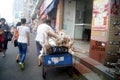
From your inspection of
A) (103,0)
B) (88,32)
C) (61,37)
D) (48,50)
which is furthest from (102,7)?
(88,32)

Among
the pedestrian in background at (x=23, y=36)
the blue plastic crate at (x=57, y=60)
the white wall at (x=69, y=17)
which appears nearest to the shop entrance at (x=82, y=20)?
the white wall at (x=69, y=17)

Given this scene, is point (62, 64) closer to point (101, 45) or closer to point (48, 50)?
point (48, 50)

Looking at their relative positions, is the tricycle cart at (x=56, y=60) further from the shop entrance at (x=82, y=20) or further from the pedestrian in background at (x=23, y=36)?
the shop entrance at (x=82, y=20)

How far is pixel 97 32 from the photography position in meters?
7.92

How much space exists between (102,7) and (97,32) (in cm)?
92

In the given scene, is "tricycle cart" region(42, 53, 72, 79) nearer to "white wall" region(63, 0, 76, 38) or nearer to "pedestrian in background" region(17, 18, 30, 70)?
"pedestrian in background" region(17, 18, 30, 70)

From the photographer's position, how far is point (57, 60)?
23.7ft

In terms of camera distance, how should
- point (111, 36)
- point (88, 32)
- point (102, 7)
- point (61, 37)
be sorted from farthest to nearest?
1. point (88, 32)
2. point (61, 37)
3. point (102, 7)
4. point (111, 36)

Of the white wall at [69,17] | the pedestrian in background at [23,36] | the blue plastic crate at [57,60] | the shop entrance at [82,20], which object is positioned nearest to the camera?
the blue plastic crate at [57,60]

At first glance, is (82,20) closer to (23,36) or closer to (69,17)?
(69,17)

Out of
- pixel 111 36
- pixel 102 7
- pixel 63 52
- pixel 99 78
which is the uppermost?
pixel 102 7

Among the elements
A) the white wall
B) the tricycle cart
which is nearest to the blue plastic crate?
the tricycle cart

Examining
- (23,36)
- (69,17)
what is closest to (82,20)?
(69,17)

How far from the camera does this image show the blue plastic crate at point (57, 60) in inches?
282
